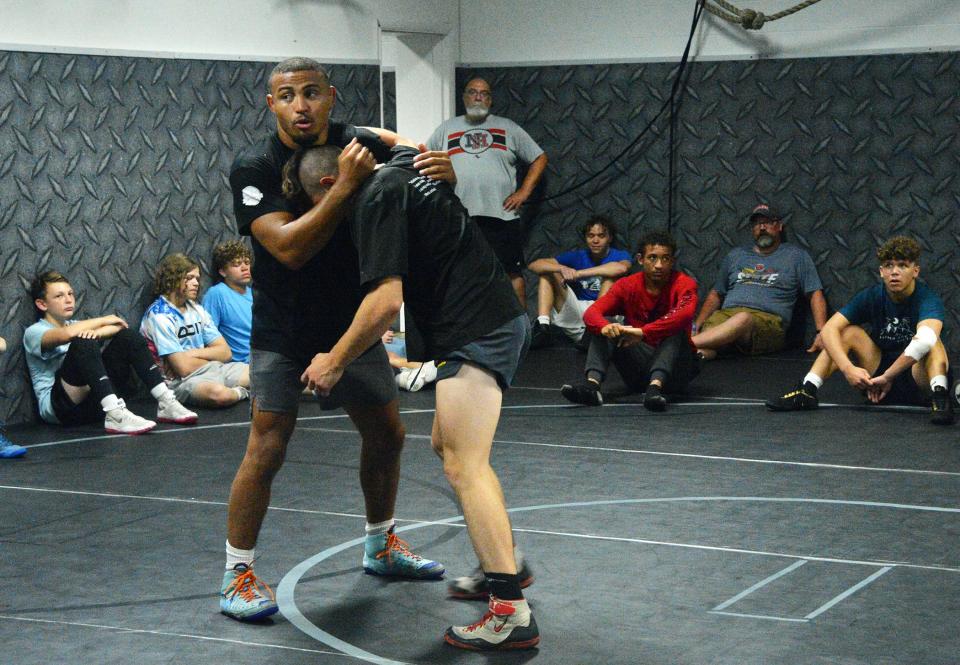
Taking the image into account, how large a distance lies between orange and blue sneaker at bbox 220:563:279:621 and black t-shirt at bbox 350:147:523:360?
0.79 meters

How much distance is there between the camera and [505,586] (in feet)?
10.5

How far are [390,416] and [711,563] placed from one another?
109 centimetres

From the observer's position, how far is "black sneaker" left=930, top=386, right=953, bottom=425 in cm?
625

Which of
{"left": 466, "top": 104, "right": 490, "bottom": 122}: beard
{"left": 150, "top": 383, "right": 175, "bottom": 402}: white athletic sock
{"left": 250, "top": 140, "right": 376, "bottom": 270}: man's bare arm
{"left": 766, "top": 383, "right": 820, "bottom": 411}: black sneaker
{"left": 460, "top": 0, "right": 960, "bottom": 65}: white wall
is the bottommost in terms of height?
{"left": 766, "top": 383, "right": 820, "bottom": 411}: black sneaker

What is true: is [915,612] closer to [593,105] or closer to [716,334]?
[716,334]

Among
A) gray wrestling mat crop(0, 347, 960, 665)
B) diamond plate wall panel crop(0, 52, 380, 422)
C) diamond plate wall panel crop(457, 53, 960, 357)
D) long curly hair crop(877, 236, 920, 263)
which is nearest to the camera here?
gray wrestling mat crop(0, 347, 960, 665)

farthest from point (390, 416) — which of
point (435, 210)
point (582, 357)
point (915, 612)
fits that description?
point (582, 357)

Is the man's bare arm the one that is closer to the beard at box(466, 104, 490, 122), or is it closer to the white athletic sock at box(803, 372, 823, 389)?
the white athletic sock at box(803, 372, 823, 389)

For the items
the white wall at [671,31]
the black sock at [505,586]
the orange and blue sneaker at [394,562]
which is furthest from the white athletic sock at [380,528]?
the white wall at [671,31]

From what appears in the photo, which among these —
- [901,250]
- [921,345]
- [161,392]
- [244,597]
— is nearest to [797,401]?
[921,345]

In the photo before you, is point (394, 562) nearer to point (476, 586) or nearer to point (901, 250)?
point (476, 586)

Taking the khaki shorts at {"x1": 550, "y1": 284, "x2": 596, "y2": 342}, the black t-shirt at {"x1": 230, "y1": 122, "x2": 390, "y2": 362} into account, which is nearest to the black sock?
the black t-shirt at {"x1": 230, "y1": 122, "x2": 390, "y2": 362}

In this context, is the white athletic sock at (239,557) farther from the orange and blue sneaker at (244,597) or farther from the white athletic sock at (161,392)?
the white athletic sock at (161,392)

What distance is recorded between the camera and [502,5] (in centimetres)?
982
